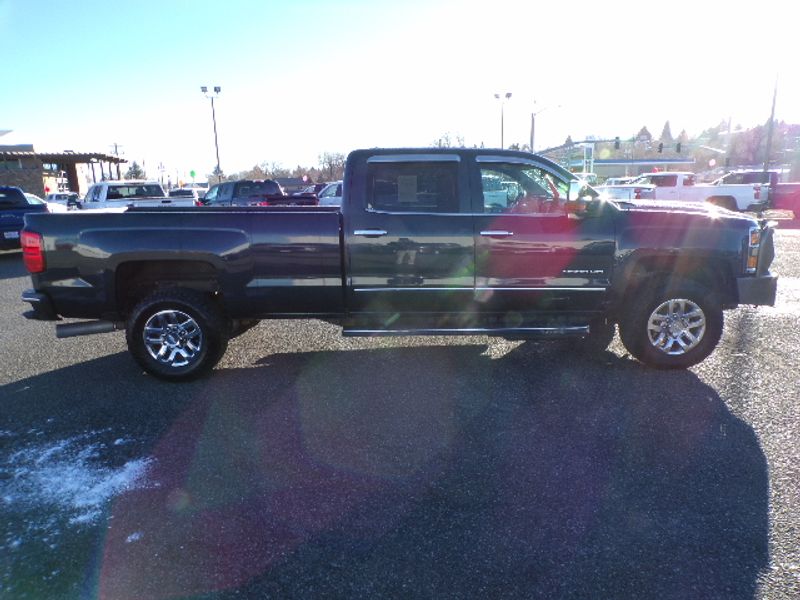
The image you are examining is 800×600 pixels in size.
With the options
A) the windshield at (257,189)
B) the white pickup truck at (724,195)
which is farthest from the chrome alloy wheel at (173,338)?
the white pickup truck at (724,195)

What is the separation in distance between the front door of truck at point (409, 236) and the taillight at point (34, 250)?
2706mm

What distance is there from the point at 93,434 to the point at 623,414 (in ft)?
13.0

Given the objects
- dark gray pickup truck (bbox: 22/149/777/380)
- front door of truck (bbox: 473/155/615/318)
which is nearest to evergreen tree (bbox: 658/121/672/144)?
dark gray pickup truck (bbox: 22/149/777/380)

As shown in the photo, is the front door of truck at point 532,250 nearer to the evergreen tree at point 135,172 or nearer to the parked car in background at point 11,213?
the parked car in background at point 11,213

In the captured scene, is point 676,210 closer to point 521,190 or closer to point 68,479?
point 521,190

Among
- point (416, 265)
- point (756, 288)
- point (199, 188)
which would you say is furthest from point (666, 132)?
point (416, 265)

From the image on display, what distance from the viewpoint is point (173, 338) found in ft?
17.3

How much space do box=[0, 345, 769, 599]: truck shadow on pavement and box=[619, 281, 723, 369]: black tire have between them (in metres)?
0.20

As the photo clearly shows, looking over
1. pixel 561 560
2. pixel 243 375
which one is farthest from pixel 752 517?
pixel 243 375

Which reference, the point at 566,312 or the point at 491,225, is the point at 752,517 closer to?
the point at 566,312

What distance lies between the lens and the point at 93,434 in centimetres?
423

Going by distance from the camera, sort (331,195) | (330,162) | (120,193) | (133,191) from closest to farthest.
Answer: (120,193), (133,191), (331,195), (330,162)

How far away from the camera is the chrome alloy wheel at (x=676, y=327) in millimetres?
5281

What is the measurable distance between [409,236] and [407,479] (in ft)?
7.59
